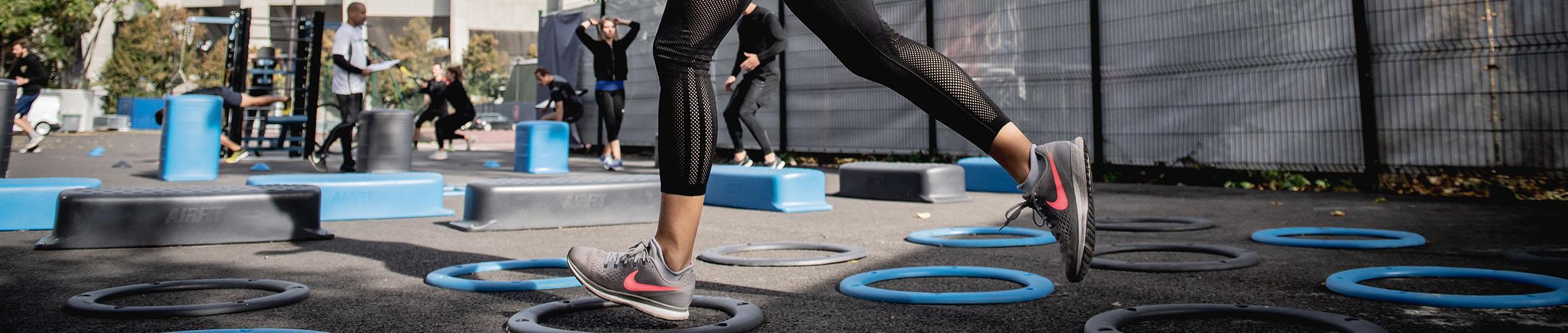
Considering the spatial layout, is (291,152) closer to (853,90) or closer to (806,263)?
(853,90)

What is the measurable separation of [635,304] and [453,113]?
12.1 metres

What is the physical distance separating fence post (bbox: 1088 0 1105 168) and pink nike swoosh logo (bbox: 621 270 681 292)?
23.2ft

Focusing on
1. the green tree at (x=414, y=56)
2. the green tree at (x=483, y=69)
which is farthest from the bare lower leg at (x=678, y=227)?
the green tree at (x=483, y=69)

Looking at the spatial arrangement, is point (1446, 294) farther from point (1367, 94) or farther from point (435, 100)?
point (435, 100)

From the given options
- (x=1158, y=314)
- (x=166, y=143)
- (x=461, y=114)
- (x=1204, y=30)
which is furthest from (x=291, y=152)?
(x=1158, y=314)

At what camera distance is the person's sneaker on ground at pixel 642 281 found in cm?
213

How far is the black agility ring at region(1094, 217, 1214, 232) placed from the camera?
4527 mm

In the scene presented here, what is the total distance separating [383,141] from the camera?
895 centimetres

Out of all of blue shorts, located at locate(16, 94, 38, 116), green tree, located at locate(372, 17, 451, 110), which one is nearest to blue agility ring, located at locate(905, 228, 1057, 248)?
blue shorts, located at locate(16, 94, 38, 116)

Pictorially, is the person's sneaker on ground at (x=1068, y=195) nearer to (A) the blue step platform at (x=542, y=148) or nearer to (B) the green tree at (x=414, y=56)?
(A) the blue step platform at (x=542, y=148)

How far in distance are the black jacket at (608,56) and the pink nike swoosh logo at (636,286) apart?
Result: 25.6ft

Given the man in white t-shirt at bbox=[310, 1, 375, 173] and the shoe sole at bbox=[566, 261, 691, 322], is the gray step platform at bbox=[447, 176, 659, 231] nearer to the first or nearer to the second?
the shoe sole at bbox=[566, 261, 691, 322]

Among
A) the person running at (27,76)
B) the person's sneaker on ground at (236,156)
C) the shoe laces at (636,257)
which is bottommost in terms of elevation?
the shoe laces at (636,257)

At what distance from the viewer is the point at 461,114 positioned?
1350cm
